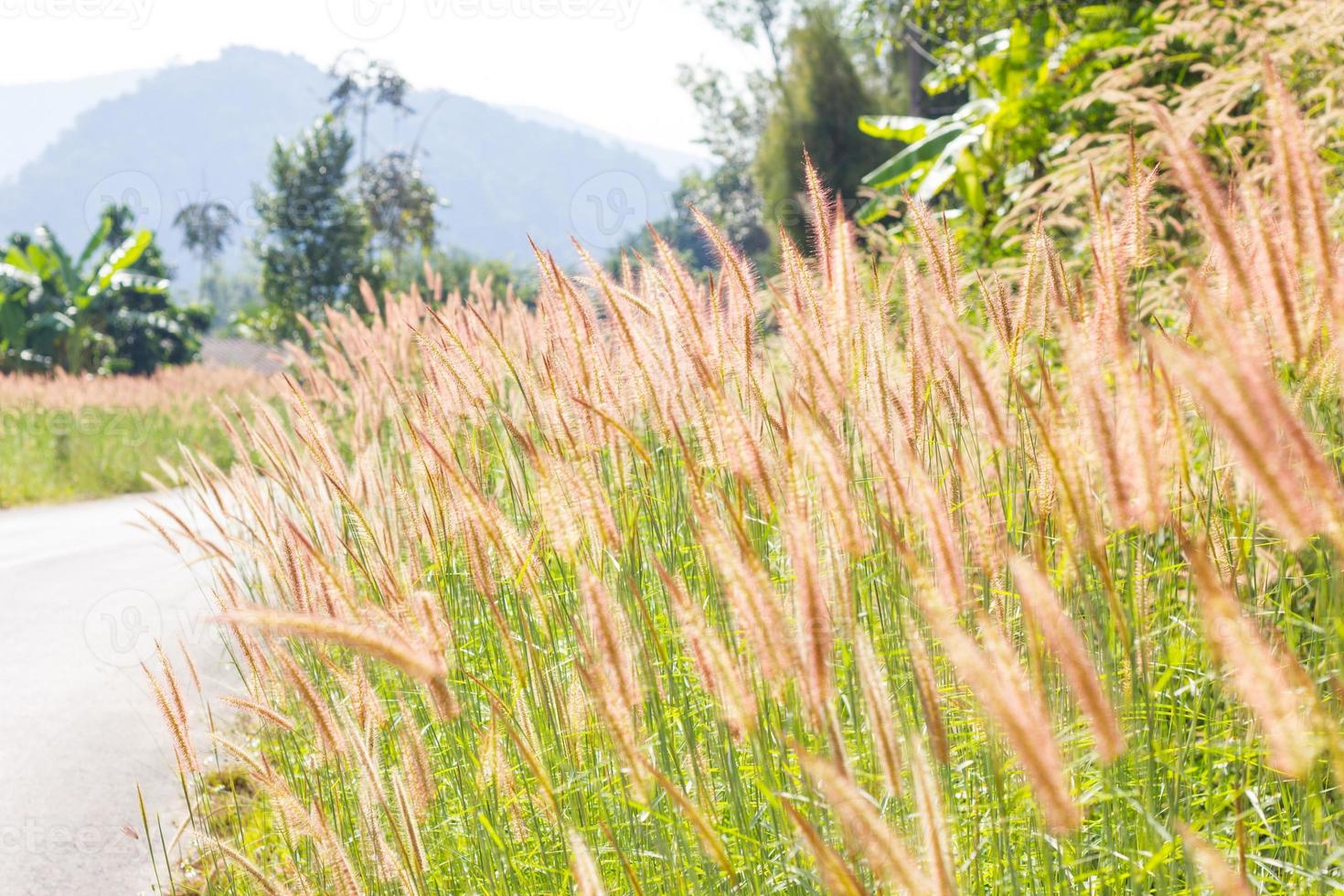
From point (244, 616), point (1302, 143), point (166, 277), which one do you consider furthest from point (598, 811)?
point (166, 277)

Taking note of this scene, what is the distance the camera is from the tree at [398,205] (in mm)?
25547

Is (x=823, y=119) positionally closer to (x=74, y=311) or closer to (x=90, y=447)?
(x=74, y=311)

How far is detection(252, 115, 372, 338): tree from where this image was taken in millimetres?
21812

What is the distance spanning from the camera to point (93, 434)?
1018 cm

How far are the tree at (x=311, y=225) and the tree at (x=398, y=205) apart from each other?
267 cm

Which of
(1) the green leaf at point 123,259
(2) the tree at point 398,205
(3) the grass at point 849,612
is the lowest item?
(3) the grass at point 849,612

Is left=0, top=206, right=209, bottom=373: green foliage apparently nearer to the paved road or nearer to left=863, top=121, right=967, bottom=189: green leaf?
the paved road

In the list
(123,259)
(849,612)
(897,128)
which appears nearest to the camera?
(849,612)

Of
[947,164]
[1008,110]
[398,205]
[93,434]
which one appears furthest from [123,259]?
[1008,110]

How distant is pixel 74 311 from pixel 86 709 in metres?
15.9

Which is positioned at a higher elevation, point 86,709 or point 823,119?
point 823,119

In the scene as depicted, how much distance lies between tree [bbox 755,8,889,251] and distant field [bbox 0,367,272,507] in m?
11.6

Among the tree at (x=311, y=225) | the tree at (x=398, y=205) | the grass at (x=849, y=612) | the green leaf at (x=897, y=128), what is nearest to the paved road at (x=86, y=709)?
the grass at (x=849, y=612)

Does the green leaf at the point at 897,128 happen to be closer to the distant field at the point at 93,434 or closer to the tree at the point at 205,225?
the distant field at the point at 93,434
